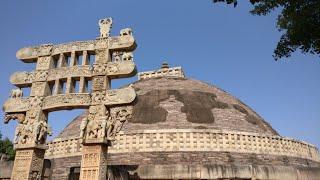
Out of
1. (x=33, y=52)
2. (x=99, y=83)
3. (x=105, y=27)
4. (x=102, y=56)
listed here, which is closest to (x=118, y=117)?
(x=99, y=83)

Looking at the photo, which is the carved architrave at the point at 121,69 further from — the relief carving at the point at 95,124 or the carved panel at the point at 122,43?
the relief carving at the point at 95,124

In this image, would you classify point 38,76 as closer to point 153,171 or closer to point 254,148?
point 153,171

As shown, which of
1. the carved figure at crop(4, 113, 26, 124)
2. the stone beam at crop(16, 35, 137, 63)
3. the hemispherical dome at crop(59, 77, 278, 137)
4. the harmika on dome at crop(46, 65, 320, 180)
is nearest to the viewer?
the stone beam at crop(16, 35, 137, 63)

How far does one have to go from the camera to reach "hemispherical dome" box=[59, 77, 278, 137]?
17.9 metres

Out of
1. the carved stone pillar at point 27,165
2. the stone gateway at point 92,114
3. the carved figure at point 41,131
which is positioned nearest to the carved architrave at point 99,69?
the stone gateway at point 92,114

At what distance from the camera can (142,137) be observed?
15.4 meters

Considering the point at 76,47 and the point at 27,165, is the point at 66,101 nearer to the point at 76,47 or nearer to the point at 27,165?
the point at 76,47

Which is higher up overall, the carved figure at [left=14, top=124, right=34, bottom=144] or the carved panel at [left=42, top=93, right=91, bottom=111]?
the carved panel at [left=42, top=93, right=91, bottom=111]

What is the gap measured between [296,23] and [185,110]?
13.9m

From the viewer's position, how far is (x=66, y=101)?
9031mm

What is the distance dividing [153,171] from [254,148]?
9.37 metres

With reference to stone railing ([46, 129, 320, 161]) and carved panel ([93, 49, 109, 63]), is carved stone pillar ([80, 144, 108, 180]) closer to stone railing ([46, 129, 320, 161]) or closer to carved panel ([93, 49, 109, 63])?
carved panel ([93, 49, 109, 63])

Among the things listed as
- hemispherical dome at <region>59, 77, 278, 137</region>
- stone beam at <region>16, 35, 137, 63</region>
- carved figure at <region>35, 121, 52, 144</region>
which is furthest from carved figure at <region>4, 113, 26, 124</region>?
hemispherical dome at <region>59, 77, 278, 137</region>

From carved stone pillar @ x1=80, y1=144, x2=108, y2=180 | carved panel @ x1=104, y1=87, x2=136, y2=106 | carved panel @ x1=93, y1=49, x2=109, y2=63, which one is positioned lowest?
carved stone pillar @ x1=80, y1=144, x2=108, y2=180
